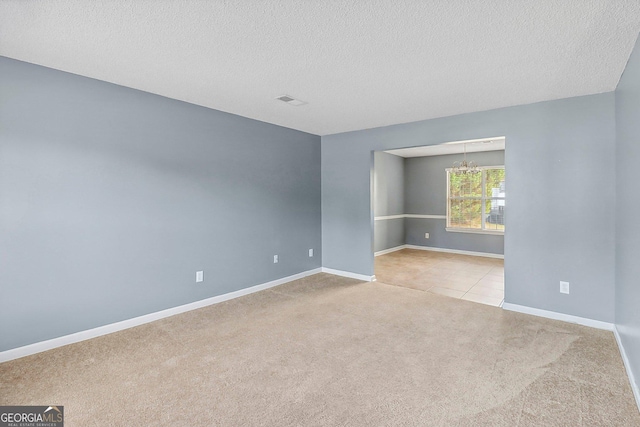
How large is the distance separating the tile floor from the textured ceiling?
2.56 metres

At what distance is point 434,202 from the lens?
8086mm

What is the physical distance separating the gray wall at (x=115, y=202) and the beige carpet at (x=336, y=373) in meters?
0.39

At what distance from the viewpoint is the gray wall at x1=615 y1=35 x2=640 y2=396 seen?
214 centimetres

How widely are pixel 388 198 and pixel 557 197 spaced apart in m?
4.54

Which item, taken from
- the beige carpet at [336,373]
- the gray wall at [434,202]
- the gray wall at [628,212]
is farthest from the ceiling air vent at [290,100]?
the gray wall at [434,202]

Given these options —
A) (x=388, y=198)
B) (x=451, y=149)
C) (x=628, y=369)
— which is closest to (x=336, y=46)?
(x=628, y=369)

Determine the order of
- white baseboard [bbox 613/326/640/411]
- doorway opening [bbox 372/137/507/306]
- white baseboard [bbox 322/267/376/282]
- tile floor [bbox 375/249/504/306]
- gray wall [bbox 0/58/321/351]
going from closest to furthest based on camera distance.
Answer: white baseboard [bbox 613/326/640/411] → gray wall [bbox 0/58/321/351] → tile floor [bbox 375/249/504/306] → white baseboard [bbox 322/267/376/282] → doorway opening [bbox 372/137/507/306]

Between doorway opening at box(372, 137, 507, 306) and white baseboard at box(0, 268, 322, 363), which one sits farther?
doorway opening at box(372, 137, 507, 306)

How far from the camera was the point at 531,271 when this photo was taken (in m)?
3.59

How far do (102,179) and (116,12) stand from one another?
1.66 metres

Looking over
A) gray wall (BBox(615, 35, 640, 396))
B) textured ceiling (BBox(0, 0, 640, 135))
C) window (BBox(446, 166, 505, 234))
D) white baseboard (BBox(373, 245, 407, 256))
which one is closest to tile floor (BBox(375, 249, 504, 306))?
white baseboard (BBox(373, 245, 407, 256))

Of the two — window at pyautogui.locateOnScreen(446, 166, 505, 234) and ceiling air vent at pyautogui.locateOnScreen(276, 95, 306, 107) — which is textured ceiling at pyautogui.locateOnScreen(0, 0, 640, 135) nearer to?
ceiling air vent at pyautogui.locateOnScreen(276, 95, 306, 107)

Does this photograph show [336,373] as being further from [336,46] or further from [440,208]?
[440,208]

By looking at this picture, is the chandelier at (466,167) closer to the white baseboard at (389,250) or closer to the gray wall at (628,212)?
the white baseboard at (389,250)
